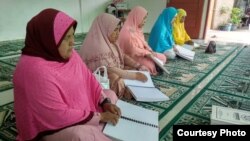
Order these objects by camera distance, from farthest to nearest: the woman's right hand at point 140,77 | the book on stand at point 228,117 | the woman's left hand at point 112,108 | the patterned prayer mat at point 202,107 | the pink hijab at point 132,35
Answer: the pink hijab at point 132,35, the woman's right hand at point 140,77, the patterned prayer mat at point 202,107, the book on stand at point 228,117, the woman's left hand at point 112,108

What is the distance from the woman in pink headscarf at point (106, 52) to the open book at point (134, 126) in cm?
41

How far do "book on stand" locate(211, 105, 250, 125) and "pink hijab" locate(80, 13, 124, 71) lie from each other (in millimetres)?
857

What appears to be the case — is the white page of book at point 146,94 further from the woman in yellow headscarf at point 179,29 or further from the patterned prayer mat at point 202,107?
the woman in yellow headscarf at point 179,29

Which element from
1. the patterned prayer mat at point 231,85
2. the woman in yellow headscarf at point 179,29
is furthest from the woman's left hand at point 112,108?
the woman in yellow headscarf at point 179,29

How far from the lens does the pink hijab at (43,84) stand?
93 centimetres

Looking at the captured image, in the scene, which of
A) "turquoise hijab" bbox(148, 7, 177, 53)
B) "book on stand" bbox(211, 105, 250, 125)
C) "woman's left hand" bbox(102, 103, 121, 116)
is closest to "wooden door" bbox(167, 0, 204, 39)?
"turquoise hijab" bbox(148, 7, 177, 53)

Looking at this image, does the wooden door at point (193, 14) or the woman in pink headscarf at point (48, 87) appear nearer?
the woman in pink headscarf at point (48, 87)

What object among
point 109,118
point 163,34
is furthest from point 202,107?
point 163,34

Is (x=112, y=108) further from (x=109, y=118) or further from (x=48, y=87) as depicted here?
(x=48, y=87)

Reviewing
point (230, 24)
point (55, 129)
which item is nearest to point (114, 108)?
point (55, 129)

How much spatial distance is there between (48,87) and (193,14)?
16.6 ft

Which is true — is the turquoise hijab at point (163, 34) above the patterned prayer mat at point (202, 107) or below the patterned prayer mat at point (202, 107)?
above

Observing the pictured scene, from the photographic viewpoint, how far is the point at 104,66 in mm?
1742

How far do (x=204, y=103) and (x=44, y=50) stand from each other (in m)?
1.41
